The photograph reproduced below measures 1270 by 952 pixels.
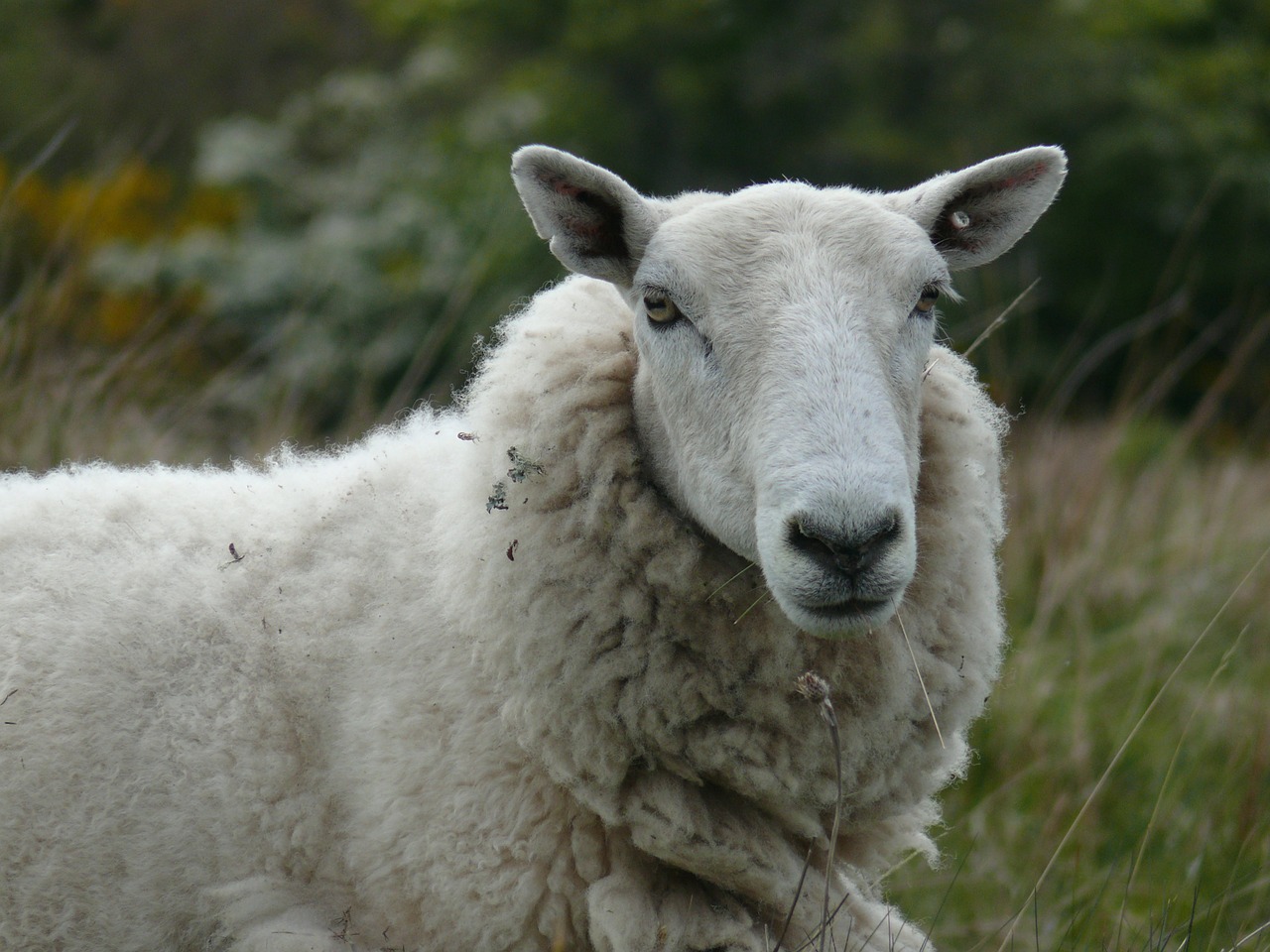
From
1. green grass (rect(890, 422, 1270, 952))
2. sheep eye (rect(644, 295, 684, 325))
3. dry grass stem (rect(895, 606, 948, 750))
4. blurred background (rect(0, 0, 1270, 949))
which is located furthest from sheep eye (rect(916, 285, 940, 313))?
blurred background (rect(0, 0, 1270, 949))

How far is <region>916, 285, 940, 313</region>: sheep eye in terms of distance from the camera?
2.73m

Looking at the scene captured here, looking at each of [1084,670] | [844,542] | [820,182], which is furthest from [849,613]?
[820,182]

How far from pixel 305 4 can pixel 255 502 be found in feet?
65.2

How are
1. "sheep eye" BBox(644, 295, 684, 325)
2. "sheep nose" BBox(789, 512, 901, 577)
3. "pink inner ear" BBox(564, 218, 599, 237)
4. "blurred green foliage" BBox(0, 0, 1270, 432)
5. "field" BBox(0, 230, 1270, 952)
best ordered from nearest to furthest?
1. "sheep nose" BBox(789, 512, 901, 577)
2. "sheep eye" BBox(644, 295, 684, 325)
3. "pink inner ear" BBox(564, 218, 599, 237)
4. "field" BBox(0, 230, 1270, 952)
5. "blurred green foliage" BBox(0, 0, 1270, 432)

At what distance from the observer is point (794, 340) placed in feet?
8.16

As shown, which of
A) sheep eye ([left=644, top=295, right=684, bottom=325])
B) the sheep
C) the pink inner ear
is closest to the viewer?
the sheep

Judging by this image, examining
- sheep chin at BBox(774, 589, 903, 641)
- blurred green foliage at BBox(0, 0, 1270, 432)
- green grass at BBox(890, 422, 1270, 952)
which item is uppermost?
sheep chin at BBox(774, 589, 903, 641)

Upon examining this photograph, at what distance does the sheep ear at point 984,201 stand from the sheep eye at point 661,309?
2.04 feet

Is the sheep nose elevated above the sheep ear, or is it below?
below

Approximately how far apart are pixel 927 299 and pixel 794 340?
0.43m

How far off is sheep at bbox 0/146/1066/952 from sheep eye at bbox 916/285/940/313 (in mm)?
20

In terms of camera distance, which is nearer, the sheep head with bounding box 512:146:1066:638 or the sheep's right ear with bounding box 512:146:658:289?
the sheep head with bounding box 512:146:1066:638

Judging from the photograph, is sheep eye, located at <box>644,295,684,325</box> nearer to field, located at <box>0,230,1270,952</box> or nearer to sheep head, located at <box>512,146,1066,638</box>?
sheep head, located at <box>512,146,1066,638</box>

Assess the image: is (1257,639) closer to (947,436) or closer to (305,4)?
(947,436)
